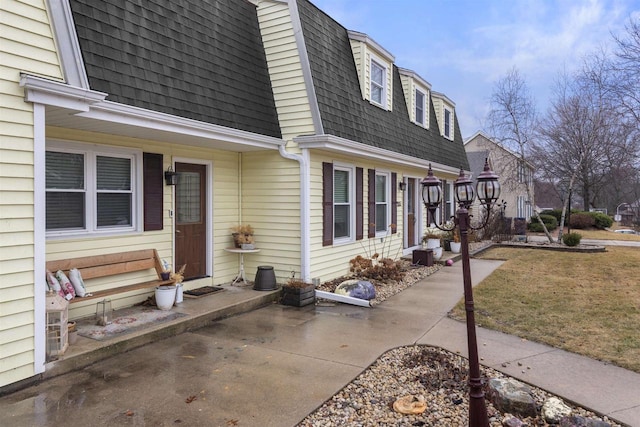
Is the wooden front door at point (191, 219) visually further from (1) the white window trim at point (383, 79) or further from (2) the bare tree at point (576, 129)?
(2) the bare tree at point (576, 129)

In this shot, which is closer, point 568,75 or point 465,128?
point 568,75

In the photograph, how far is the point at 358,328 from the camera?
5602mm

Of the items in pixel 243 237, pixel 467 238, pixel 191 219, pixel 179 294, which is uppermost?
pixel 191 219

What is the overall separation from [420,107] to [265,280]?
822cm

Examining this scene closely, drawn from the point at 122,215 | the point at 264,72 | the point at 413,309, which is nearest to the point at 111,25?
the point at 122,215

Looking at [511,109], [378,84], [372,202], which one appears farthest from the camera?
[511,109]

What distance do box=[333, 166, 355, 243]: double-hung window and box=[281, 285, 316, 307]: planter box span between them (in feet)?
5.44

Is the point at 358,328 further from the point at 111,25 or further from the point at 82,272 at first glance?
the point at 111,25

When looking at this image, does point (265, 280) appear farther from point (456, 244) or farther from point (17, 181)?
point (456, 244)

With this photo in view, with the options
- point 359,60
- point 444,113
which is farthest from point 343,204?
point 444,113

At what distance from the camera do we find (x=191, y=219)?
6.96 metres

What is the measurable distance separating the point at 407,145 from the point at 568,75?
1232cm

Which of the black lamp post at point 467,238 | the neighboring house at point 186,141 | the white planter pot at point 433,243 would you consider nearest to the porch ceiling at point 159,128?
the neighboring house at point 186,141

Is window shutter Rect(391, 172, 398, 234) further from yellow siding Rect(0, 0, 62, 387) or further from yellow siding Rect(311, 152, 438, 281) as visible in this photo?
yellow siding Rect(0, 0, 62, 387)
